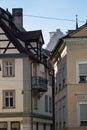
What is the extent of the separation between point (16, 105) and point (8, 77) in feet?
10.1

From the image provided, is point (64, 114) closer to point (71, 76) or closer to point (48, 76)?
point (71, 76)

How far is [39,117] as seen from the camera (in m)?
56.7

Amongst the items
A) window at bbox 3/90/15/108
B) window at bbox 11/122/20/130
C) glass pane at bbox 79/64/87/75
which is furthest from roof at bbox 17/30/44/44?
glass pane at bbox 79/64/87/75

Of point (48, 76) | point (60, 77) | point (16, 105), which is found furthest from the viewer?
point (48, 76)

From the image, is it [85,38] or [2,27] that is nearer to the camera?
[85,38]

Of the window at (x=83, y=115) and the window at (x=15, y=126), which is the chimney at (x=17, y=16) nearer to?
the window at (x=15, y=126)

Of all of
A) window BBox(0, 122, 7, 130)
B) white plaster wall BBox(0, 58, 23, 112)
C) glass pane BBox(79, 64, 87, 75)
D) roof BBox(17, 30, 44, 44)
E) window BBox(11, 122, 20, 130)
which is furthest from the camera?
roof BBox(17, 30, 44, 44)

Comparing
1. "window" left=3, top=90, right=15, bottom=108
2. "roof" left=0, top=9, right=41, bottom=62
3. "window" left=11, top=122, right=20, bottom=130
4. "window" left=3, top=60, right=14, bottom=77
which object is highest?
"roof" left=0, top=9, right=41, bottom=62

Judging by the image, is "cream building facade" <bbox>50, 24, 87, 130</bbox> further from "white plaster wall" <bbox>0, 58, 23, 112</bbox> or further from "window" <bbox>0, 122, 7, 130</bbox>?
"window" <bbox>0, 122, 7, 130</bbox>

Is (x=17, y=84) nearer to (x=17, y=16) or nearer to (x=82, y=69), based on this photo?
(x=82, y=69)

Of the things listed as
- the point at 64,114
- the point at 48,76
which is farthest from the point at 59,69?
the point at 48,76

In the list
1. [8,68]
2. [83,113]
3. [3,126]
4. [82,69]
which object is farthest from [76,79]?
[3,126]

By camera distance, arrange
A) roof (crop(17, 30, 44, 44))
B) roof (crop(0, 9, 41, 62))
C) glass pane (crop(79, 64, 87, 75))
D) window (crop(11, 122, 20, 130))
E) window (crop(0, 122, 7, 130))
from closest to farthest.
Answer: glass pane (crop(79, 64, 87, 75)) < window (crop(11, 122, 20, 130)) < window (crop(0, 122, 7, 130)) < roof (crop(0, 9, 41, 62)) < roof (crop(17, 30, 44, 44))

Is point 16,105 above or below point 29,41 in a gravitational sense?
below
